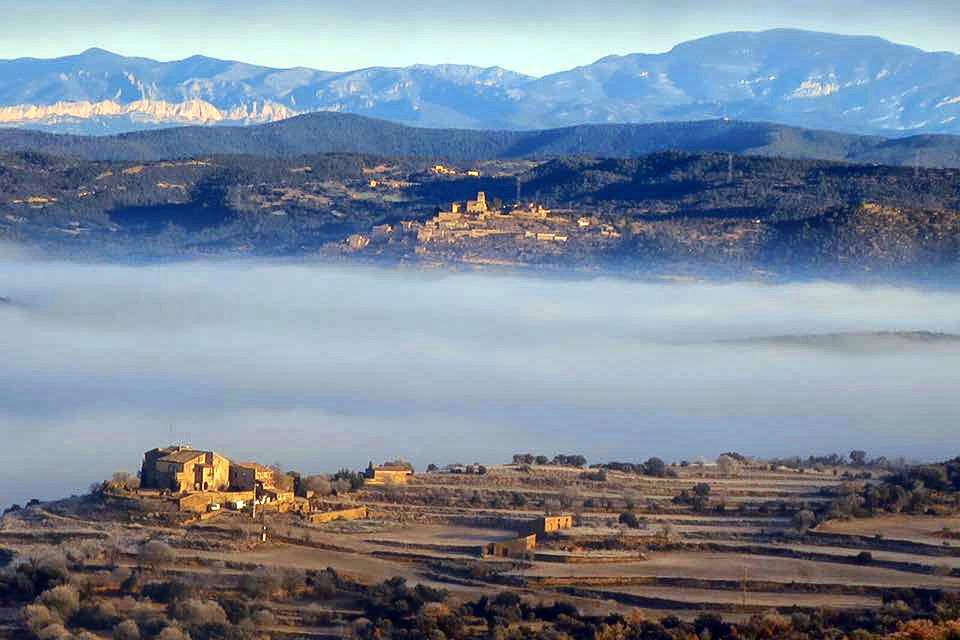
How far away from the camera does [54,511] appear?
128 ft

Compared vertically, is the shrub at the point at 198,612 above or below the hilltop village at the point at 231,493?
below

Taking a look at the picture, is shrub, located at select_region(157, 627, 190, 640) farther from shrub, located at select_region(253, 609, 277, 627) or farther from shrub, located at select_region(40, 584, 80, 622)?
shrub, located at select_region(40, 584, 80, 622)

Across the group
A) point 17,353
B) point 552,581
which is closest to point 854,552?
point 552,581

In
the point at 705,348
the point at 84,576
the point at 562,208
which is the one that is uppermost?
the point at 562,208

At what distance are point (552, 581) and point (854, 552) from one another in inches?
192

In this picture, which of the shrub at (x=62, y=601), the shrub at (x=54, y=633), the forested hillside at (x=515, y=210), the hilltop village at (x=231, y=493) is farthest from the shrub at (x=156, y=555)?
the forested hillside at (x=515, y=210)

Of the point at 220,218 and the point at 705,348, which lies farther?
the point at 220,218

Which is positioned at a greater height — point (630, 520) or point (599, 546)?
point (630, 520)

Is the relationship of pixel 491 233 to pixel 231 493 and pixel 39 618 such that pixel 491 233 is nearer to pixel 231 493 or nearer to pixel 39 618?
pixel 231 493

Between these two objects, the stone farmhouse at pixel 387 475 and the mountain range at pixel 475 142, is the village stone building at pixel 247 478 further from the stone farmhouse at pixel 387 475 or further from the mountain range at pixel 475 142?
the mountain range at pixel 475 142

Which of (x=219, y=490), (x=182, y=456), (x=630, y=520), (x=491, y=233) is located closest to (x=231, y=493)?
(x=219, y=490)

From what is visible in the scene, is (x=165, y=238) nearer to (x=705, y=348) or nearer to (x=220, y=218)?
(x=220, y=218)

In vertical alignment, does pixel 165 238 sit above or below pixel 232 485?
above

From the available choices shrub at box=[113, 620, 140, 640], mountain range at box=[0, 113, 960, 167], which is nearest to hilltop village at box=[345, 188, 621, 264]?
mountain range at box=[0, 113, 960, 167]
